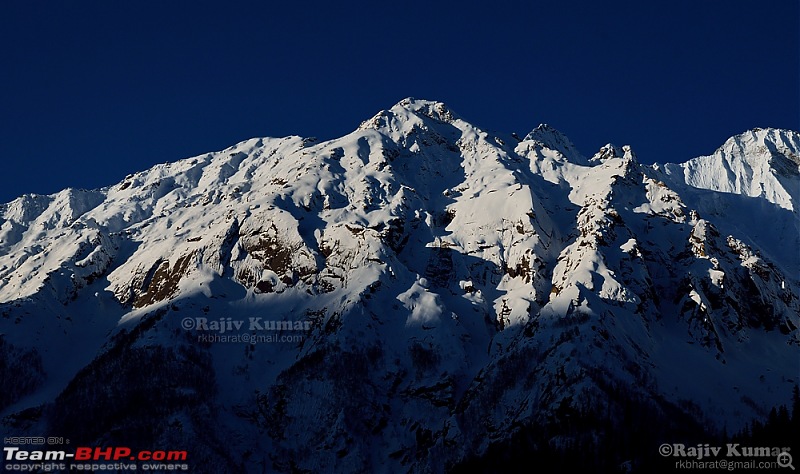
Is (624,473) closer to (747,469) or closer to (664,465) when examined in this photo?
(664,465)

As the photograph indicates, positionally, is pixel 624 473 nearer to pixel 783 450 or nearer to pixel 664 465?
pixel 664 465

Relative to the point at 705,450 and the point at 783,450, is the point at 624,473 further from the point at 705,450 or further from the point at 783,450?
the point at 783,450

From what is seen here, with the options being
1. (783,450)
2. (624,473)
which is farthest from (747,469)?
(624,473)

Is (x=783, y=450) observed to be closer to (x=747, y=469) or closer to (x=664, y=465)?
(x=747, y=469)

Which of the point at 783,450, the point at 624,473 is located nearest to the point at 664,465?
the point at 624,473

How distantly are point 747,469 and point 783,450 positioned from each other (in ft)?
29.3

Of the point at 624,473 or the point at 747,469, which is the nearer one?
the point at 747,469

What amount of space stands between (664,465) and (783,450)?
24.1 meters

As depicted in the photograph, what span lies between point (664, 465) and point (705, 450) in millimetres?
10323

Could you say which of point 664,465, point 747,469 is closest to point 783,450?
point 747,469

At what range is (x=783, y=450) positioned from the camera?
185000mm

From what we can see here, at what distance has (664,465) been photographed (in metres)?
196

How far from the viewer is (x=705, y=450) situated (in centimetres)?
19850

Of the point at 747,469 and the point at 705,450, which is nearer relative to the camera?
the point at 747,469
